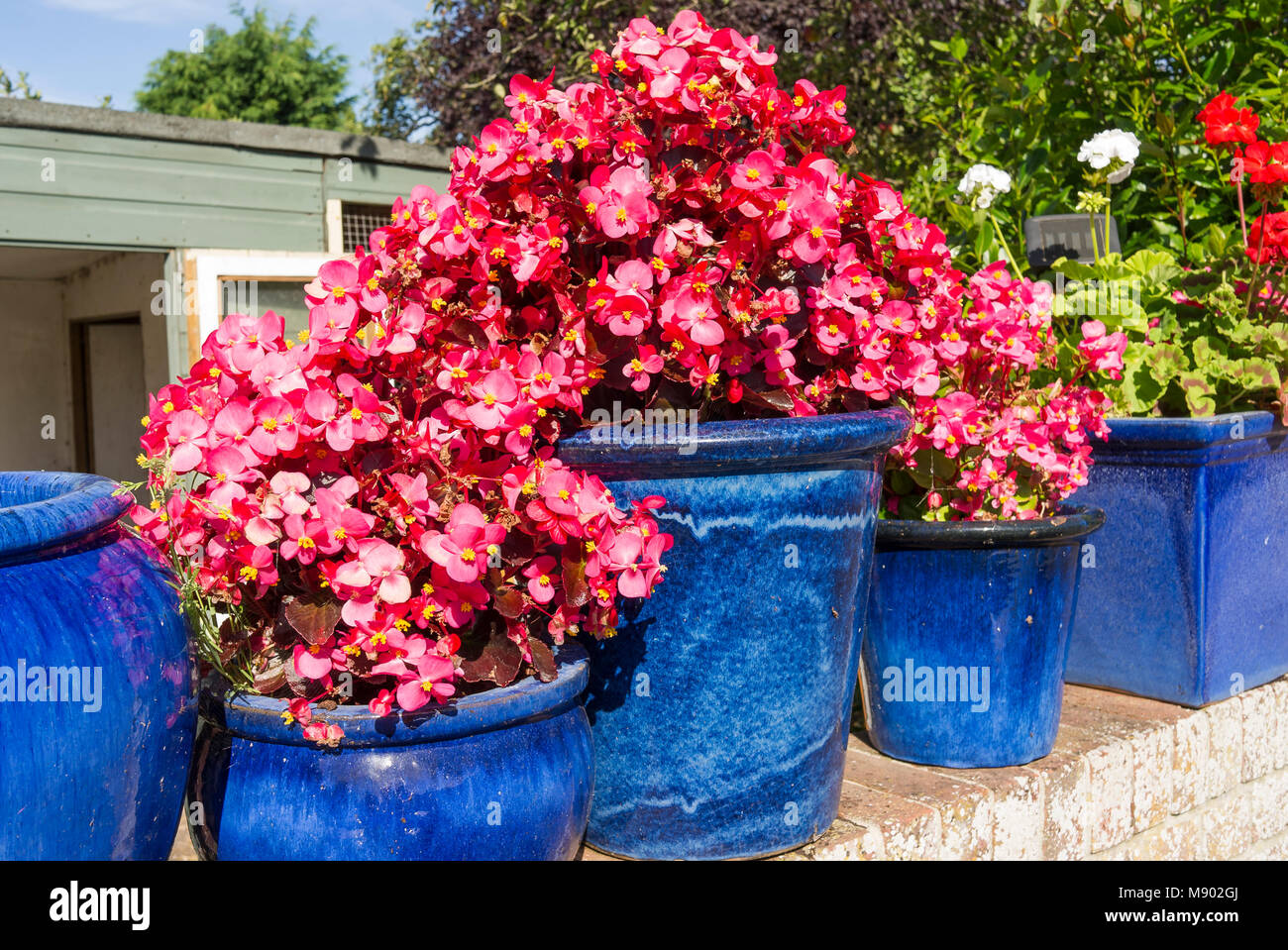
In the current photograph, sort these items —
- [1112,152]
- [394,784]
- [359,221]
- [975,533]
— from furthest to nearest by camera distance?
[359,221]
[1112,152]
[975,533]
[394,784]

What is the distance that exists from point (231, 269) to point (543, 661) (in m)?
4.78

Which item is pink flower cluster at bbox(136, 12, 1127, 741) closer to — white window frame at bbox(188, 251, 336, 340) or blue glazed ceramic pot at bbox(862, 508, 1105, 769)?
blue glazed ceramic pot at bbox(862, 508, 1105, 769)

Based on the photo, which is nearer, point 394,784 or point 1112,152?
point 394,784

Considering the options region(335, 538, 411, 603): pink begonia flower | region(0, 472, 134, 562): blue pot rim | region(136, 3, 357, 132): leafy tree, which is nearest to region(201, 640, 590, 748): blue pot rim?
region(335, 538, 411, 603): pink begonia flower

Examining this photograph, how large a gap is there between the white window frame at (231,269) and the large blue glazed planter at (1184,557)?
167 inches

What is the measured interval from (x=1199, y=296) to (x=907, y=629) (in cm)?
111

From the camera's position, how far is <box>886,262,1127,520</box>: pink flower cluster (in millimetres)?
1776

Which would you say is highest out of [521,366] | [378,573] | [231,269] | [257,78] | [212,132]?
[257,78]

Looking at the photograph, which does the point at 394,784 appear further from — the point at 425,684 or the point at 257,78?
the point at 257,78

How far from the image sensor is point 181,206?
5406mm

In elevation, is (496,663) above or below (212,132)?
below

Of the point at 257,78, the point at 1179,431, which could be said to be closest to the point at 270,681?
the point at 1179,431
